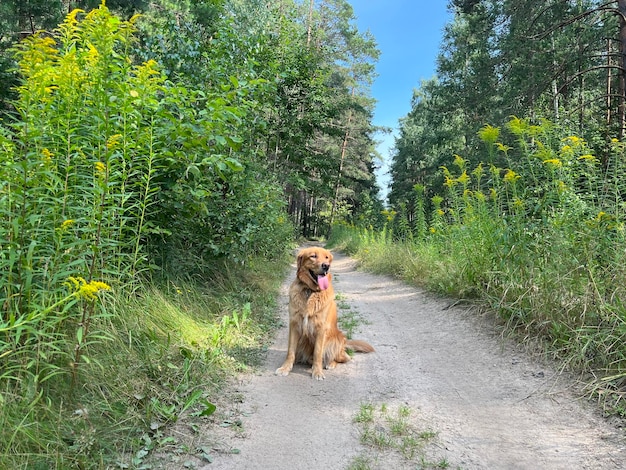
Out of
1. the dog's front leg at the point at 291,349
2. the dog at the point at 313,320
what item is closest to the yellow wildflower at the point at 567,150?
the dog at the point at 313,320

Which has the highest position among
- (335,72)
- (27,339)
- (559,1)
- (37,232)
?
(335,72)

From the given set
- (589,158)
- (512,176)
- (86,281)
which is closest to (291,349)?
(86,281)

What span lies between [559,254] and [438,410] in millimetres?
2311

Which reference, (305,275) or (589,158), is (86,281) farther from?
(589,158)

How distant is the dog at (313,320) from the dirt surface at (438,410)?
16 cm

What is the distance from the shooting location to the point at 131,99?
2.94m

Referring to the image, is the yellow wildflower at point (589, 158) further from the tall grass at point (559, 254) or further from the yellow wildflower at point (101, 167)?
the yellow wildflower at point (101, 167)

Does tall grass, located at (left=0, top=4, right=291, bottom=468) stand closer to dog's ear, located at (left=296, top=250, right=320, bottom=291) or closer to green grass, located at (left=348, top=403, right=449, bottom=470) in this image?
dog's ear, located at (left=296, top=250, right=320, bottom=291)

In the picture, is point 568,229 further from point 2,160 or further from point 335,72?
point 335,72

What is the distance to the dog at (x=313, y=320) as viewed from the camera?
3.99 metres

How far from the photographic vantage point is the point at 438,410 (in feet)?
10.4

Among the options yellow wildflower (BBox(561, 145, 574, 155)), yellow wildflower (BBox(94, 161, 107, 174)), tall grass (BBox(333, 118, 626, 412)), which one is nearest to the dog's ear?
yellow wildflower (BBox(94, 161, 107, 174))

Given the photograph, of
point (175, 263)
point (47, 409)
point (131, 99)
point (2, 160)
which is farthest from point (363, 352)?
point (2, 160)

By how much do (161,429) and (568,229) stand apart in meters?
4.24
